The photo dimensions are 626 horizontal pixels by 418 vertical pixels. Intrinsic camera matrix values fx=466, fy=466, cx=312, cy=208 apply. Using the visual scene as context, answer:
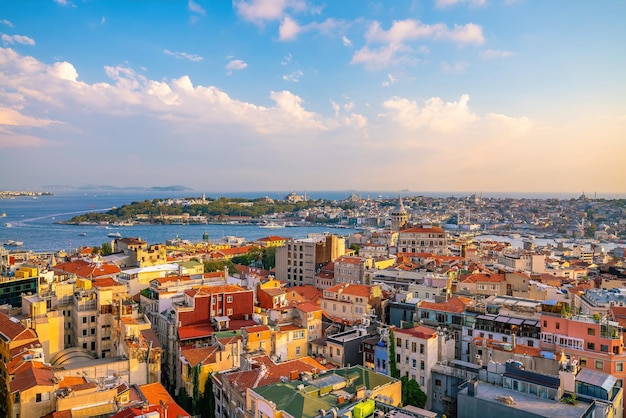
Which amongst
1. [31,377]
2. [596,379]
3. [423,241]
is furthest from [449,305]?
[423,241]

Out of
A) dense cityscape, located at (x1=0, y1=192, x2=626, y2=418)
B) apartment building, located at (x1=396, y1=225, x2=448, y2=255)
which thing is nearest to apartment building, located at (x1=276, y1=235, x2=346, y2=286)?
dense cityscape, located at (x1=0, y1=192, x2=626, y2=418)

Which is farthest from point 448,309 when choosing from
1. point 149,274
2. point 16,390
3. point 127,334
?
point 149,274

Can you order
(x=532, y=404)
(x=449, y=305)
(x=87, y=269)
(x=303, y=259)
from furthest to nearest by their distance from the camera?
(x=303, y=259) < (x=87, y=269) < (x=449, y=305) < (x=532, y=404)

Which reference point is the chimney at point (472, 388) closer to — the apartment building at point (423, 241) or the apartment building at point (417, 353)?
the apartment building at point (417, 353)

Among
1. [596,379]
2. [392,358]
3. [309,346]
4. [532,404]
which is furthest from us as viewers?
[309,346]

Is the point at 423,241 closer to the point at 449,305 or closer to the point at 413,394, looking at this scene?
the point at 449,305

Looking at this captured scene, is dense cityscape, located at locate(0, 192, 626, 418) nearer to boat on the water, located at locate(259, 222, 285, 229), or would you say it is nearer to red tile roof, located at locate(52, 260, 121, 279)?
red tile roof, located at locate(52, 260, 121, 279)

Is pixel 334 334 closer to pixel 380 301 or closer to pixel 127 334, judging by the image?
pixel 380 301

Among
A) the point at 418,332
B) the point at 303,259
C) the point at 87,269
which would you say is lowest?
the point at 303,259

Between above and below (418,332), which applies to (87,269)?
below
